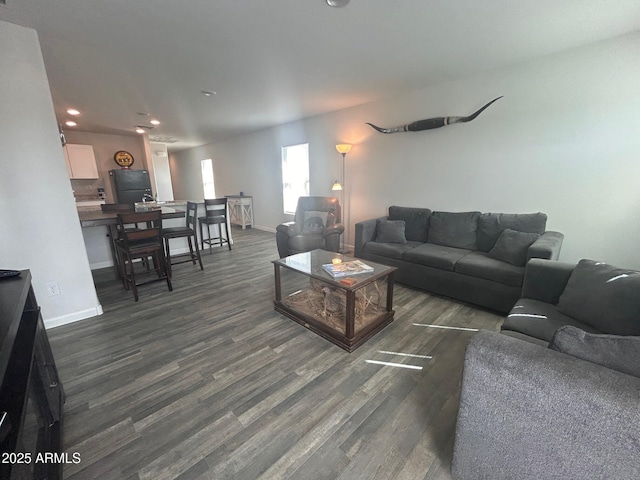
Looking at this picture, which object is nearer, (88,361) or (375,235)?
(88,361)

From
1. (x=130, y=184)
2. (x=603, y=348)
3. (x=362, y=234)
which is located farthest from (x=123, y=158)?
(x=603, y=348)

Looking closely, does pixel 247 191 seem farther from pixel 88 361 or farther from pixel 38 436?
pixel 38 436

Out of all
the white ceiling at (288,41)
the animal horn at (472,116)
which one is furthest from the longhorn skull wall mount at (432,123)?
the white ceiling at (288,41)

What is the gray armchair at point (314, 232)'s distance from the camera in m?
3.88

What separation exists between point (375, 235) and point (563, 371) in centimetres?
290

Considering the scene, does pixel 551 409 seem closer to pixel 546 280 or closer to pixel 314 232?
pixel 546 280

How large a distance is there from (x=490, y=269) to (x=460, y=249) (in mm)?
649

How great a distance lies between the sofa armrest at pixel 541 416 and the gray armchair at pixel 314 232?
2955 millimetres

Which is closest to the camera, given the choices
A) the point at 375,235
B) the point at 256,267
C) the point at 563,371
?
the point at 563,371

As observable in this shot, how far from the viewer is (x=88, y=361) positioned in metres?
1.97

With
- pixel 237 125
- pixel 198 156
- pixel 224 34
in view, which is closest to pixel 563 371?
pixel 224 34

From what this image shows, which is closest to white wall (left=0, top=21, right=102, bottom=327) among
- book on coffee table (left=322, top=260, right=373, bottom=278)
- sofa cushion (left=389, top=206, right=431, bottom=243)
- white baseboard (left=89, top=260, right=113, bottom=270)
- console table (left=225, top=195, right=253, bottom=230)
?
white baseboard (left=89, top=260, right=113, bottom=270)

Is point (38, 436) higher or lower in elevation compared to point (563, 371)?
lower

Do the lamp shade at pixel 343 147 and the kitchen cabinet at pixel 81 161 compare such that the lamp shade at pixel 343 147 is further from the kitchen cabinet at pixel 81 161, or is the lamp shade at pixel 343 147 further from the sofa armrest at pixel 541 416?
the kitchen cabinet at pixel 81 161
